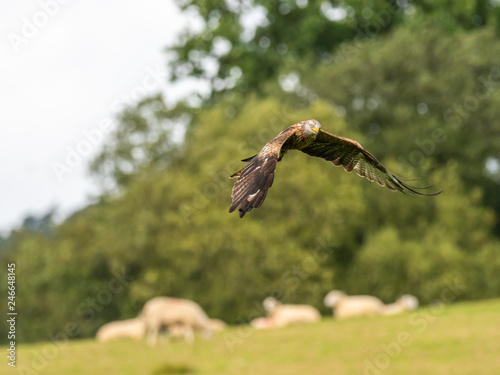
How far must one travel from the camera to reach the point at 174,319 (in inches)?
1044

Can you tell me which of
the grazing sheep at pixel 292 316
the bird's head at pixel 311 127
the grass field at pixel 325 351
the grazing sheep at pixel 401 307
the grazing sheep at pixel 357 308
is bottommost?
the grazing sheep at pixel 401 307

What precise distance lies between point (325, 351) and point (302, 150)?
1484 cm

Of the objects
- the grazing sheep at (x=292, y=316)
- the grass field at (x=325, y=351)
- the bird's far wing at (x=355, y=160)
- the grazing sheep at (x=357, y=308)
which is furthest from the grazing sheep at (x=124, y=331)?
the bird's far wing at (x=355, y=160)

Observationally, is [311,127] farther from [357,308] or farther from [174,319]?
[357,308]

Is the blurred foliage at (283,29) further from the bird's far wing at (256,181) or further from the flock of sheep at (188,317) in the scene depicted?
the bird's far wing at (256,181)

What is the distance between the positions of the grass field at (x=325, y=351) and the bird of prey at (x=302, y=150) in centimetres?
1112

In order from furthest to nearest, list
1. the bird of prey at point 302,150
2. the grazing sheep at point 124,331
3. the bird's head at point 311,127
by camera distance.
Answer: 1. the grazing sheep at point 124,331
2. the bird's head at point 311,127
3. the bird of prey at point 302,150

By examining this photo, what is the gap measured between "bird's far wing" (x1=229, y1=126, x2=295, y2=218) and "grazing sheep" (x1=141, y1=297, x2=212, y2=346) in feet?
65.3

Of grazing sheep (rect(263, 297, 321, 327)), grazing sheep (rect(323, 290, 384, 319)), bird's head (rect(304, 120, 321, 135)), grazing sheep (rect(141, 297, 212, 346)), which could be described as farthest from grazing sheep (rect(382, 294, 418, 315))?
bird's head (rect(304, 120, 321, 135))

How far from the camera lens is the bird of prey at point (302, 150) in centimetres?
562

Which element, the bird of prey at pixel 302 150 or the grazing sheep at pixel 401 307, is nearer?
the bird of prey at pixel 302 150

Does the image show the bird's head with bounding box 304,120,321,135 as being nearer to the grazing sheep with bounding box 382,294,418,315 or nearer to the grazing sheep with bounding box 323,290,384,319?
the grazing sheep with bounding box 382,294,418,315

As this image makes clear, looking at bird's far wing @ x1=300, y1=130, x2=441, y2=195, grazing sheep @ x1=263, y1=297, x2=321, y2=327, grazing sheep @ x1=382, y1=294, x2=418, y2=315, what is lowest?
grazing sheep @ x1=382, y1=294, x2=418, y2=315

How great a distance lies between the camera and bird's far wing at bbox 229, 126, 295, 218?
5.44 metres
